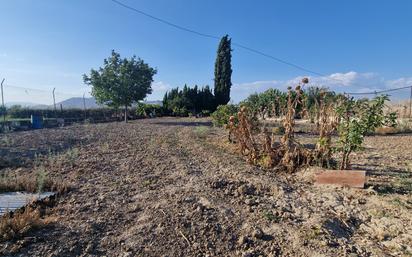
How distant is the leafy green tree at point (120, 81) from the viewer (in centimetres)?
1819

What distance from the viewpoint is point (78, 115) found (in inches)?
824

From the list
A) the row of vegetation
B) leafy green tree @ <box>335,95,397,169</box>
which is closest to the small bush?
the row of vegetation

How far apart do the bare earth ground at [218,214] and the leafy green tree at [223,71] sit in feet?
80.2

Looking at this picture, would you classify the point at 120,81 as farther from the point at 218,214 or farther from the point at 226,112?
Result: the point at 218,214

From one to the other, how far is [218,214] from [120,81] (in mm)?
16565

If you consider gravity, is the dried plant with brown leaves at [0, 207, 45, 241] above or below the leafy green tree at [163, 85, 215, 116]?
below

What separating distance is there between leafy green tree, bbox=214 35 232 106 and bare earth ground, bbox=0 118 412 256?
80.2 feet

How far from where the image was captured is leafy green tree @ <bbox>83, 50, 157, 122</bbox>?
18.2m

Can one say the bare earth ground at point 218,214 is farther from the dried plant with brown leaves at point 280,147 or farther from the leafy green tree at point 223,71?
the leafy green tree at point 223,71

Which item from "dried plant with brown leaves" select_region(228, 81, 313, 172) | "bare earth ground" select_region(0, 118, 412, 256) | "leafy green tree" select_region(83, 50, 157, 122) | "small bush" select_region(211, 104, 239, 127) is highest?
"leafy green tree" select_region(83, 50, 157, 122)

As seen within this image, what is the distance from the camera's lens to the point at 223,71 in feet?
94.3

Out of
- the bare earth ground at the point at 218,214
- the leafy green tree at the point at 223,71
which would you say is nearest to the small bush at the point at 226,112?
the bare earth ground at the point at 218,214

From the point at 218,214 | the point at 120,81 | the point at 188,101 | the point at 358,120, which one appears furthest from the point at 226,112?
the point at 188,101

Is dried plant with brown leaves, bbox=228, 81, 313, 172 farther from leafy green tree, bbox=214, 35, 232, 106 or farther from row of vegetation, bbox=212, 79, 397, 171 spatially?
leafy green tree, bbox=214, 35, 232, 106
